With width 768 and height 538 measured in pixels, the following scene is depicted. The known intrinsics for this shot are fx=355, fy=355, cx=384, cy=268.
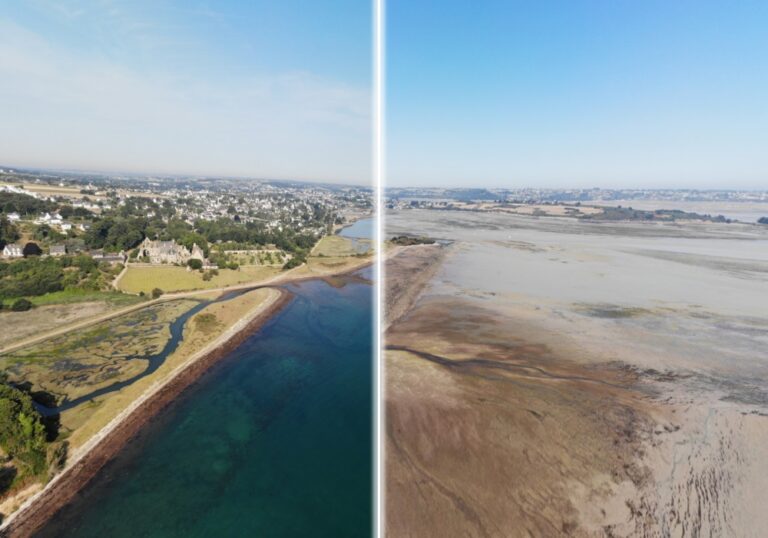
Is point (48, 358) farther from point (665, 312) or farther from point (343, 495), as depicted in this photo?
point (665, 312)

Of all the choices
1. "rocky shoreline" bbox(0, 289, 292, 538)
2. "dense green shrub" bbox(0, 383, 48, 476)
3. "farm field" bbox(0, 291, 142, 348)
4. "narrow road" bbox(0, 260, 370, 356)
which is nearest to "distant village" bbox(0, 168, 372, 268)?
"narrow road" bbox(0, 260, 370, 356)

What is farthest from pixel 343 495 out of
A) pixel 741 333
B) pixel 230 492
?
pixel 741 333

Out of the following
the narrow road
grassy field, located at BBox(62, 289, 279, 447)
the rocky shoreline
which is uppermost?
the narrow road

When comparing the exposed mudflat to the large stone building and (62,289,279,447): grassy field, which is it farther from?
the large stone building

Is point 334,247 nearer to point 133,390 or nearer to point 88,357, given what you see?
point 88,357

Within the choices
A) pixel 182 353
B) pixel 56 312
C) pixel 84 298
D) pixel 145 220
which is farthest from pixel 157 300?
pixel 145 220

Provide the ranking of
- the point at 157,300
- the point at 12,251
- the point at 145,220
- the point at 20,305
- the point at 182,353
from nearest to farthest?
1. the point at 182,353
2. the point at 20,305
3. the point at 157,300
4. the point at 12,251
5. the point at 145,220
